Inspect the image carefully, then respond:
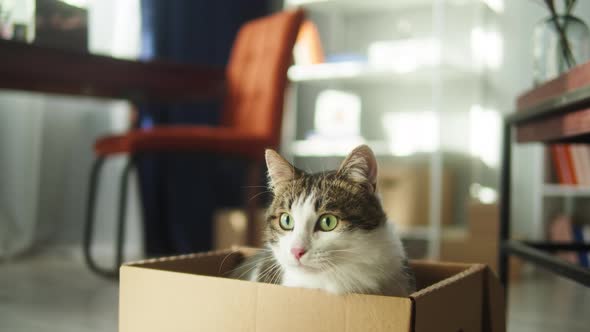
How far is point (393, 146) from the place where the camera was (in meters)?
2.93

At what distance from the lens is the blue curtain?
3.01 meters

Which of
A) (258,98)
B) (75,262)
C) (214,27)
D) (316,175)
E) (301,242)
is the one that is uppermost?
(214,27)

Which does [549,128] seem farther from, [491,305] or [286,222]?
[286,222]

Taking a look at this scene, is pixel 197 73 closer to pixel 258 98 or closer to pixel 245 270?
pixel 258 98

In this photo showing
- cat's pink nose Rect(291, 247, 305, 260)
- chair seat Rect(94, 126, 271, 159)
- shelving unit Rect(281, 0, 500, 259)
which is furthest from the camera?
shelving unit Rect(281, 0, 500, 259)

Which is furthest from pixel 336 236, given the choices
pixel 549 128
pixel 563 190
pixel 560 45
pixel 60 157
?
pixel 60 157

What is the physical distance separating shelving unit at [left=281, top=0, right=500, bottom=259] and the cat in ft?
6.00

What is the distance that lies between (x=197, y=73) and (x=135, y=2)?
3.26 ft

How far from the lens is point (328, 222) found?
92 centimetres

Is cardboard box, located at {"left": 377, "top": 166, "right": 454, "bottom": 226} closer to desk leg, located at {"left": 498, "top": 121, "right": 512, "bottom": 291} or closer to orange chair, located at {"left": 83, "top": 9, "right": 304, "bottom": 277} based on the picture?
orange chair, located at {"left": 83, "top": 9, "right": 304, "bottom": 277}

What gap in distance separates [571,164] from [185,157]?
1.95 m

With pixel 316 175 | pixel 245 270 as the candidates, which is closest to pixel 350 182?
pixel 316 175

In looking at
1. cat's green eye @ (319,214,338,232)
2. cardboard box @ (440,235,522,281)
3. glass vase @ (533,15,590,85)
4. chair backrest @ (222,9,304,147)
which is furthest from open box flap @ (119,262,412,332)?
cardboard box @ (440,235,522,281)

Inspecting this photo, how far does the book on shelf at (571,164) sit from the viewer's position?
263cm
